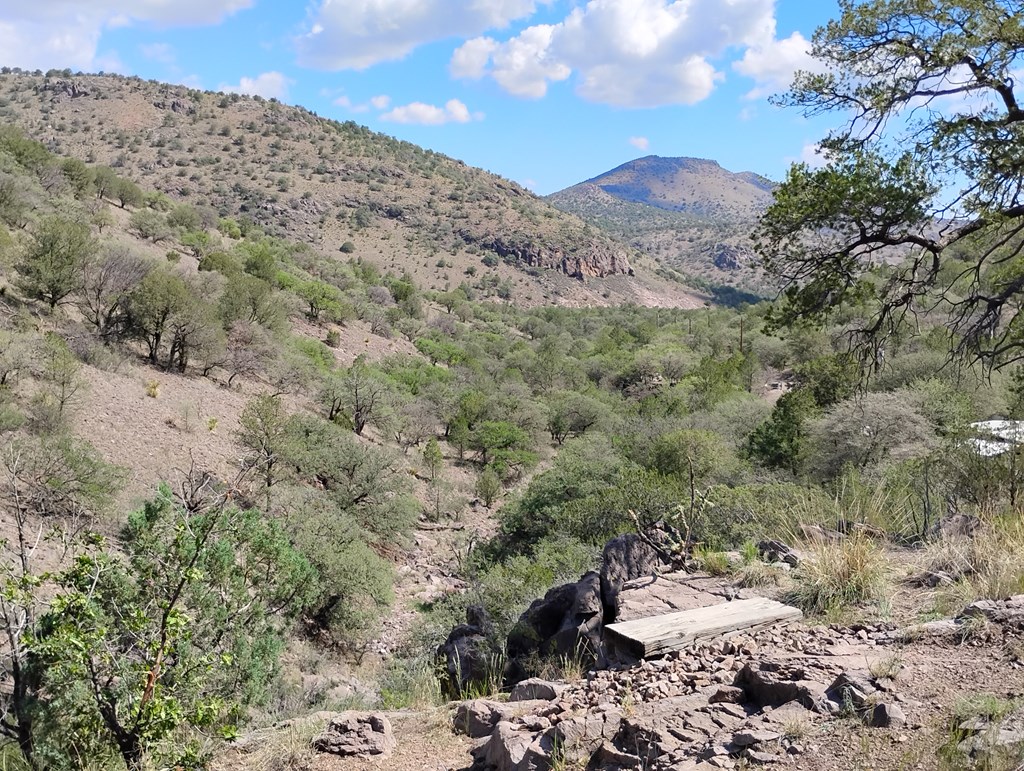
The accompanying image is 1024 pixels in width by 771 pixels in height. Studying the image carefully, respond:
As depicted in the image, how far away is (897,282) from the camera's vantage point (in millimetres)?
8117

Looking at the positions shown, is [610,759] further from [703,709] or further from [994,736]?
[994,736]

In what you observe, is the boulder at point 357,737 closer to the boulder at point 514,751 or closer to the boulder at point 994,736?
the boulder at point 514,751

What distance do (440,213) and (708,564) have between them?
3133 inches

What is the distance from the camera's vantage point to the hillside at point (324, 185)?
219 feet

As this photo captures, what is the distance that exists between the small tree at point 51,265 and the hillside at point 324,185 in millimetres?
40601

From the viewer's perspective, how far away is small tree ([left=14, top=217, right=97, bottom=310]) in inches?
811

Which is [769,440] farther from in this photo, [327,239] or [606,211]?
[606,211]

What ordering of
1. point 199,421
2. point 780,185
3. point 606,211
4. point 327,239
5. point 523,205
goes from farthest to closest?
1. point 606,211
2. point 523,205
3. point 327,239
4. point 199,421
5. point 780,185

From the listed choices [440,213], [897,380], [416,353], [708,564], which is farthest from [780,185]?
[440,213]

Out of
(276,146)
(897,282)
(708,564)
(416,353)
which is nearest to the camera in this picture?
(708,564)

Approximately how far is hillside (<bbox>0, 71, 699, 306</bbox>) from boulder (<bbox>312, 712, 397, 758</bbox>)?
200 ft

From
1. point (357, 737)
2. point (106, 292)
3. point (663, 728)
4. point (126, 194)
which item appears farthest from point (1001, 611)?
point (126, 194)

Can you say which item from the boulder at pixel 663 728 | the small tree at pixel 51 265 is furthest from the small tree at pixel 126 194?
the boulder at pixel 663 728

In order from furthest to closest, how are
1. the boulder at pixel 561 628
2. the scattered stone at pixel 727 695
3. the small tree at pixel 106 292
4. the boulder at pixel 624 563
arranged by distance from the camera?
the small tree at pixel 106 292 → the boulder at pixel 624 563 → the boulder at pixel 561 628 → the scattered stone at pixel 727 695
